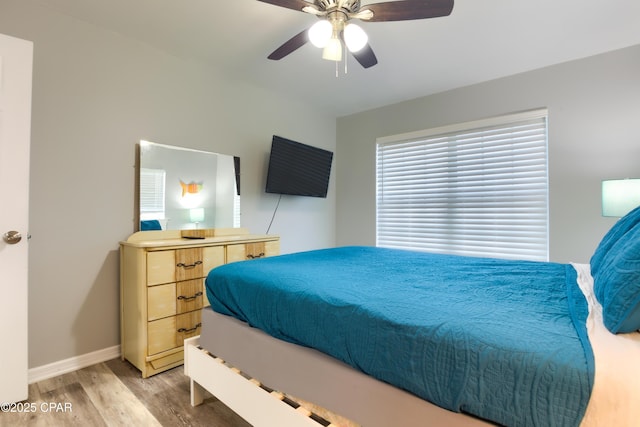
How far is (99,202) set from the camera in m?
2.25

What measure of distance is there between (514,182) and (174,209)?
3.29 metres

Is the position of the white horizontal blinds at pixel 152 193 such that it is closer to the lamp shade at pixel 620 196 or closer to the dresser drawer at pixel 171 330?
the dresser drawer at pixel 171 330

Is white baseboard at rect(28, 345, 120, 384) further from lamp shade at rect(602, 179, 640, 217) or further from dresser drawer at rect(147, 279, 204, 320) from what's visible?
lamp shade at rect(602, 179, 640, 217)

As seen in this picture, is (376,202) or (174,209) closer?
(174,209)

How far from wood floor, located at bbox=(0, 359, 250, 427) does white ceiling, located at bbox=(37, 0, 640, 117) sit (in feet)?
8.28

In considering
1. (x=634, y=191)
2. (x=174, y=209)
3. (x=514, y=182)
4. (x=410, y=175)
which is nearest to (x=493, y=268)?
(x=634, y=191)

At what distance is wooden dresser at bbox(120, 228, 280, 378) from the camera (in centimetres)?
201

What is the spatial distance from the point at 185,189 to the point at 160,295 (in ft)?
3.24

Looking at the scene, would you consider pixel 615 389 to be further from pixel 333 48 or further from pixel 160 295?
pixel 160 295

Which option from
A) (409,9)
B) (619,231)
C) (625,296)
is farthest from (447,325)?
(409,9)

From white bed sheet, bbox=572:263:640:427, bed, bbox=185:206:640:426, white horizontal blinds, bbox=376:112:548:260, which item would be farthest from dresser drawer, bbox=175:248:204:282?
white horizontal blinds, bbox=376:112:548:260

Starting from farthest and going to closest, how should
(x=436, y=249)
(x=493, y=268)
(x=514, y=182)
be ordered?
(x=436, y=249) → (x=514, y=182) → (x=493, y=268)

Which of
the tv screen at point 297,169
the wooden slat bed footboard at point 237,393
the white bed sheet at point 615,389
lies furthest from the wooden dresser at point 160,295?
the white bed sheet at point 615,389

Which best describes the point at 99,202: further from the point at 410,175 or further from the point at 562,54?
the point at 562,54
